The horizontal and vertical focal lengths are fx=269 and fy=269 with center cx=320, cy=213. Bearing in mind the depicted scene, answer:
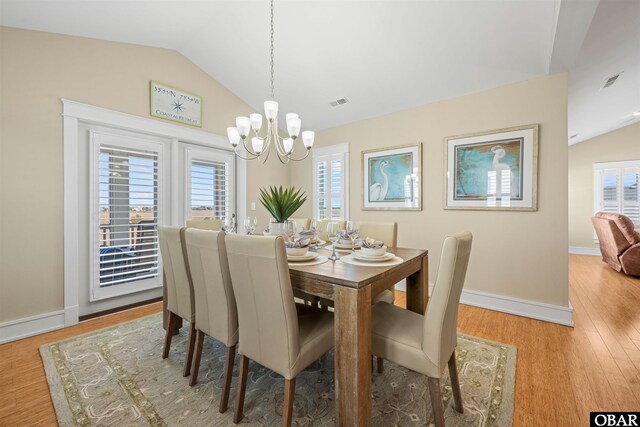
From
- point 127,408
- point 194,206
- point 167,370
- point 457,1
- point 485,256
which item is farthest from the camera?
point 194,206

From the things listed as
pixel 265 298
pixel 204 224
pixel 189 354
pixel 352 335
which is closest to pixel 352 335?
pixel 352 335

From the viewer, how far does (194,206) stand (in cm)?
370

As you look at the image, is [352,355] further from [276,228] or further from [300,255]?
[276,228]

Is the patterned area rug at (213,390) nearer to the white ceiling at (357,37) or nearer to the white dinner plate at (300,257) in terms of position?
the white dinner plate at (300,257)

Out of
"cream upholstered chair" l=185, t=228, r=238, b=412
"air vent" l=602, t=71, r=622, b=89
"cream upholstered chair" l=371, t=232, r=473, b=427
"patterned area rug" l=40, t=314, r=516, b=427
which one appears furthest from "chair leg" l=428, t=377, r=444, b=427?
"air vent" l=602, t=71, r=622, b=89

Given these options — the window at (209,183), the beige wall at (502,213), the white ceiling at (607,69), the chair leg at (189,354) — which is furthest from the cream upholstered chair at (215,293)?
the white ceiling at (607,69)

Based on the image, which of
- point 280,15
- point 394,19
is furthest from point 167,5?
point 394,19

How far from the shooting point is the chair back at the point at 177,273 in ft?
6.32

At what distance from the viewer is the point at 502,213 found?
302 centimetres

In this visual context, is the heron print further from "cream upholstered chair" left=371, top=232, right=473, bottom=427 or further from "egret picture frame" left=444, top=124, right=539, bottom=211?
"cream upholstered chair" left=371, top=232, right=473, bottom=427

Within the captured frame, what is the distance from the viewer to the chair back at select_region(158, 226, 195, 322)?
1927mm

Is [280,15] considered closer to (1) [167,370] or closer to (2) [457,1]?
(2) [457,1]

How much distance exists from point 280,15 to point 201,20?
35.5 inches

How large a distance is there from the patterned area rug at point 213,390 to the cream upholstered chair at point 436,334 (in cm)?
26
